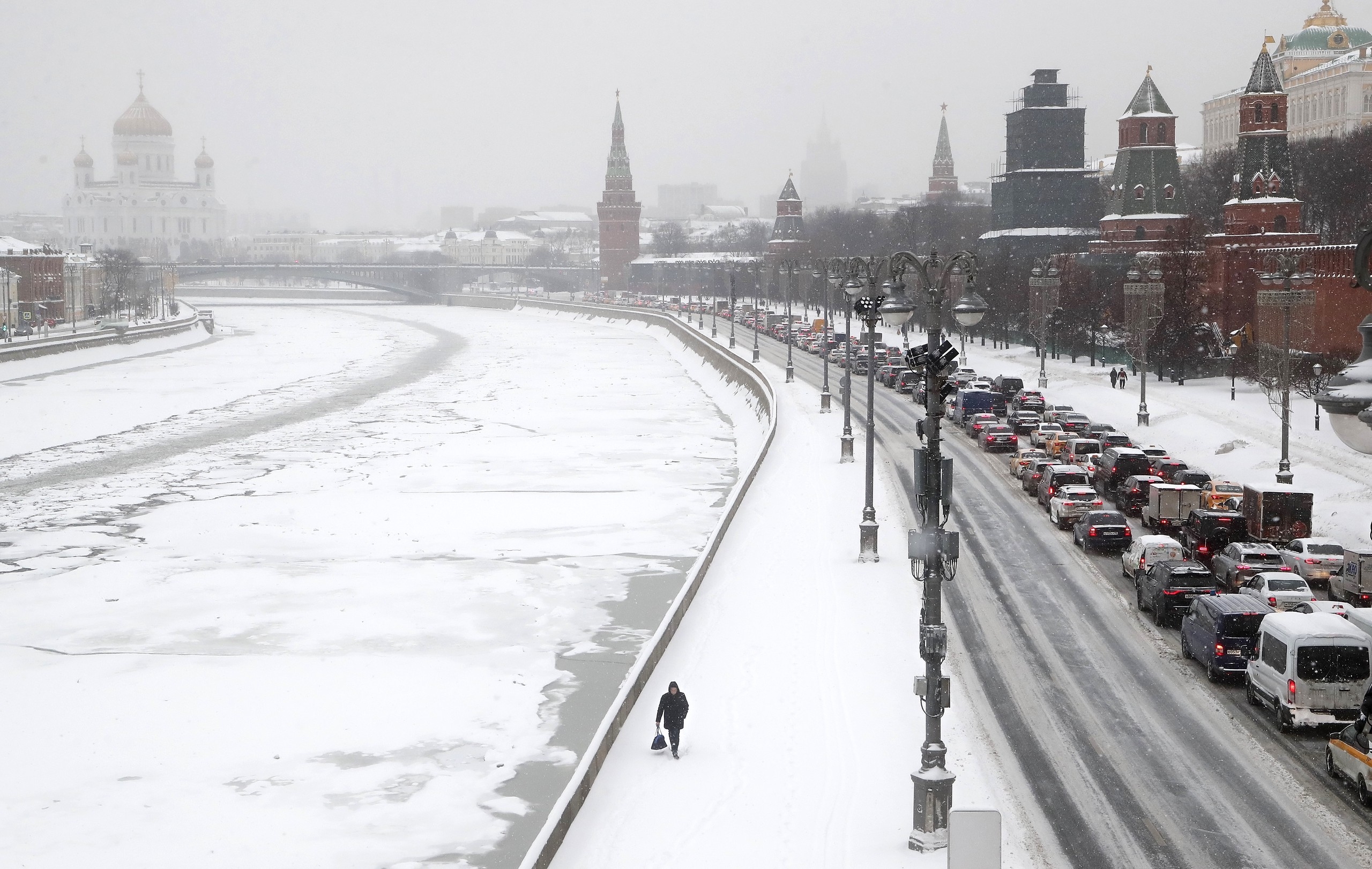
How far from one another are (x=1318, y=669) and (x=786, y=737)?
7.12m

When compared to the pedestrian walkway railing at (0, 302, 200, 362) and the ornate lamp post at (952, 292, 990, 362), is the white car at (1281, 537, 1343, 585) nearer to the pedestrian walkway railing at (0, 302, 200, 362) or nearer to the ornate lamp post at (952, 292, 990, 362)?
the ornate lamp post at (952, 292, 990, 362)

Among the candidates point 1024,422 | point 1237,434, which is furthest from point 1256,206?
point 1024,422

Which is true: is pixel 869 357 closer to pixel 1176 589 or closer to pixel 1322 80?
pixel 1176 589

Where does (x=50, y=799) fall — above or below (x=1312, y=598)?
below

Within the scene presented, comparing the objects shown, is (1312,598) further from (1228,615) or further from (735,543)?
(735,543)

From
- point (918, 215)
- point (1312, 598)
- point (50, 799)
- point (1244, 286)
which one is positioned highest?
point (918, 215)

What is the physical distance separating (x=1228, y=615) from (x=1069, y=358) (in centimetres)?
6171

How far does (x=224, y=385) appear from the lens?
84.4 meters

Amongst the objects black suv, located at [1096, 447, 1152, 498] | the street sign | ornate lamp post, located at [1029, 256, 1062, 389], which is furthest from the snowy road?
ornate lamp post, located at [1029, 256, 1062, 389]

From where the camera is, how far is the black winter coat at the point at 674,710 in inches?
718

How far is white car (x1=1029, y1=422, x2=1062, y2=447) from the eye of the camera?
4672 centimetres

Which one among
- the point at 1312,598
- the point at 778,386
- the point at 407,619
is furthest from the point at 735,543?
→ the point at 778,386

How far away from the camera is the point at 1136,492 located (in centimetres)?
3556

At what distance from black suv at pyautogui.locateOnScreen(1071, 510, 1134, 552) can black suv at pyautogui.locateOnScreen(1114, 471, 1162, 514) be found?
3.59 m
